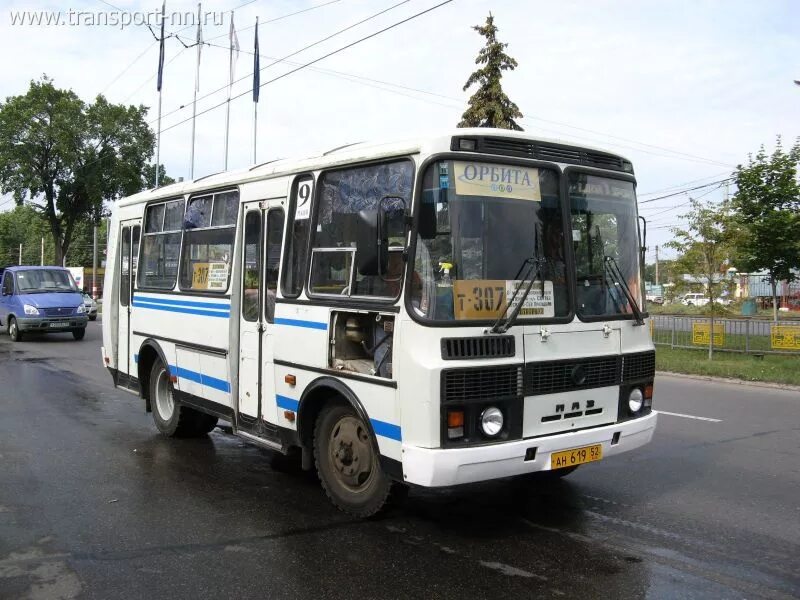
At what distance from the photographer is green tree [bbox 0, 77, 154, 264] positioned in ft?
137

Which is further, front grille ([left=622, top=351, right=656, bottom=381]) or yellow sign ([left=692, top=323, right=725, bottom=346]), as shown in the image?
yellow sign ([left=692, top=323, right=725, bottom=346])

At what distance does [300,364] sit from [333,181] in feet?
4.71

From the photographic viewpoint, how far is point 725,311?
17453 mm

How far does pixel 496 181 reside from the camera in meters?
4.93

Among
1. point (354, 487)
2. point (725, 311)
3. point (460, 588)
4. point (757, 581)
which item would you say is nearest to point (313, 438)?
point (354, 487)

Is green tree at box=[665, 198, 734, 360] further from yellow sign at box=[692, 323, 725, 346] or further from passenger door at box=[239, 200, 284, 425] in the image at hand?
passenger door at box=[239, 200, 284, 425]

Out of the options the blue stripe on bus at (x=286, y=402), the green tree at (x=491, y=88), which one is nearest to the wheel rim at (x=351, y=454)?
the blue stripe on bus at (x=286, y=402)

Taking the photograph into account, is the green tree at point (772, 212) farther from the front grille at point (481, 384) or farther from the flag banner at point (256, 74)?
the front grille at point (481, 384)

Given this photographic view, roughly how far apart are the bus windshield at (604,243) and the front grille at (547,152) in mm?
118

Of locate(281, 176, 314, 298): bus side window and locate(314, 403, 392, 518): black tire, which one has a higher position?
locate(281, 176, 314, 298): bus side window

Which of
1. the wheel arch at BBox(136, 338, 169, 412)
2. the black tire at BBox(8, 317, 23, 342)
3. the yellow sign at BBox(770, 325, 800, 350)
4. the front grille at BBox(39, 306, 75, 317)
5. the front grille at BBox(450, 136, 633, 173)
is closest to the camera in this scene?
the front grille at BBox(450, 136, 633, 173)

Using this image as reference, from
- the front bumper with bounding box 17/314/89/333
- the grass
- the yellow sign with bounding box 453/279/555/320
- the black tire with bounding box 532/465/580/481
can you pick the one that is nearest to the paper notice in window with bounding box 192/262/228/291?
the yellow sign with bounding box 453/279/555/320

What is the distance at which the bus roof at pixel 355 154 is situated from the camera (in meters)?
A: 4.79

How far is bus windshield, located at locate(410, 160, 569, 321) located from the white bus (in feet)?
0.03
